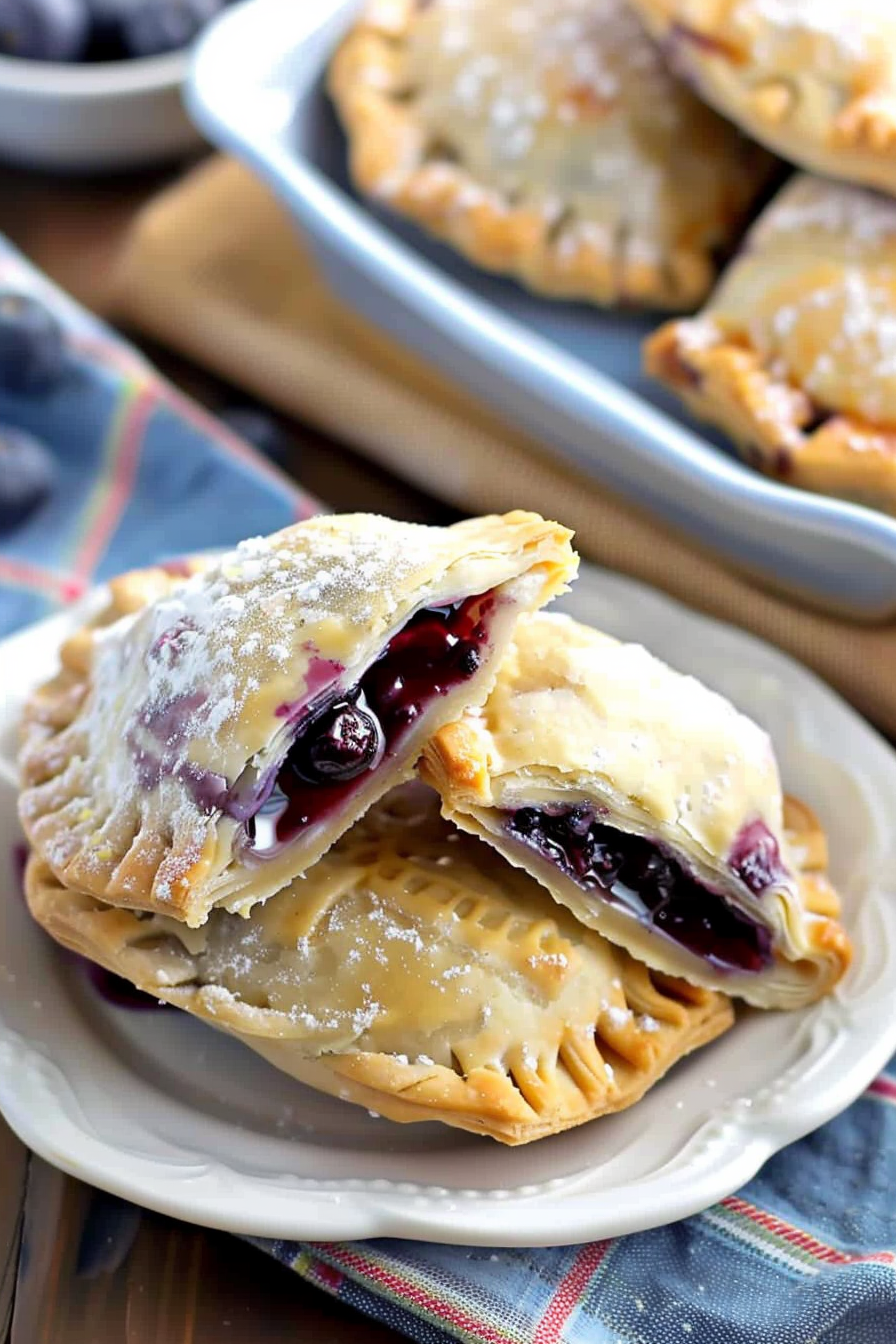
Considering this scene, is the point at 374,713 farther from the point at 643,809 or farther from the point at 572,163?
the point at 572,163

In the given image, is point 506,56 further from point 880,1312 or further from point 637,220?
point 880,1312

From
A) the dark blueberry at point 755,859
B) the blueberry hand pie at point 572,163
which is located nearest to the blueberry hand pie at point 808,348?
the blueberry hand pie at point 572,163

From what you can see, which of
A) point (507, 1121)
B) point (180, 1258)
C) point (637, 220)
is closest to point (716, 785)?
point (507, 1121)

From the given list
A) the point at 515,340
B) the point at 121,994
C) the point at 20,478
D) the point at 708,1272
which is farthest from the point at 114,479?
the point at 708,1272

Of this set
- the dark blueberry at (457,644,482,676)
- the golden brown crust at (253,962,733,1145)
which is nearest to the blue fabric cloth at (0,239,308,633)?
the dark blueberry at (457,644,482,676)

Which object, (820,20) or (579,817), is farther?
(820,20)

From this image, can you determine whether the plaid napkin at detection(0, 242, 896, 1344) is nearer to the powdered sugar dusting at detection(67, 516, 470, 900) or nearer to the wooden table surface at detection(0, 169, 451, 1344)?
the wooden table surface at detection(0, 169, 451, 1344)
